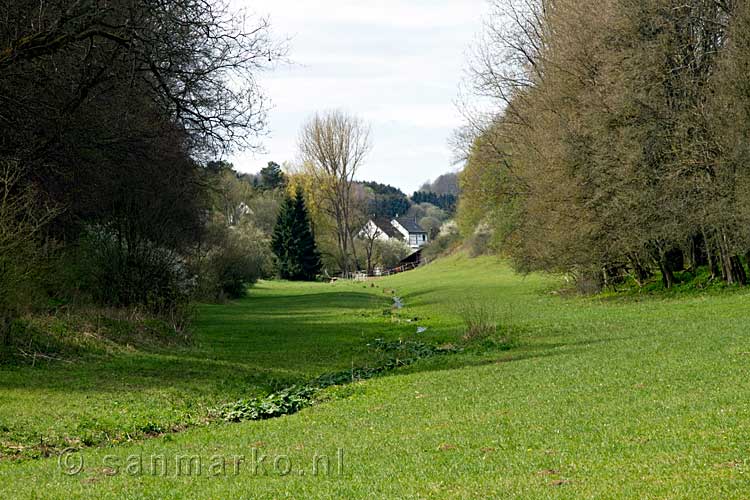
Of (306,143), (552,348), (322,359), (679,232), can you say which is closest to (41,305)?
(322,359)

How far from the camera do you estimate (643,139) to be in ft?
107

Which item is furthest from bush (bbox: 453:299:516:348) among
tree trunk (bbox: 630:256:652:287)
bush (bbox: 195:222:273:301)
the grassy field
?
bush (bbox: 195:222:273:301)

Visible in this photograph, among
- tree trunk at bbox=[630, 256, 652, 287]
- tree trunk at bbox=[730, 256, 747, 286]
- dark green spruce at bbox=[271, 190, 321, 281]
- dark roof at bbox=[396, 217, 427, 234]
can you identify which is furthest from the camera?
dark roof at bbox=[396, 217, 427, 234]

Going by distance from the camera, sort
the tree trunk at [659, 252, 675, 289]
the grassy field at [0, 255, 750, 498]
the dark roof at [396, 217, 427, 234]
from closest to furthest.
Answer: the grassy field at [0, 255, 750, 498] → the tree trunk at [659, 252, 675, 289] → the dark roof at [396, 217, 427, 234]

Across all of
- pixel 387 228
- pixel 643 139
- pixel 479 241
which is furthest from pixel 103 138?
pixel 387 228

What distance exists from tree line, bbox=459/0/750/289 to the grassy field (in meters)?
7.11

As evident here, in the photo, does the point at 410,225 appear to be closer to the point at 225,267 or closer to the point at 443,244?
the point at 443,244

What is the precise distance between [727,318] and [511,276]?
4629 centimetres

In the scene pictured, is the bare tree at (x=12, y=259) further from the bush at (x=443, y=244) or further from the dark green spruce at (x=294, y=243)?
the bush at (x=443, y=244)

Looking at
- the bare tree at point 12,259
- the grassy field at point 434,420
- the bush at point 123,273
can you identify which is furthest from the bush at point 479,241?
the bare tree at point 12,259

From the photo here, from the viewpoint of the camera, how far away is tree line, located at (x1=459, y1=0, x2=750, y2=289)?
99.1ft

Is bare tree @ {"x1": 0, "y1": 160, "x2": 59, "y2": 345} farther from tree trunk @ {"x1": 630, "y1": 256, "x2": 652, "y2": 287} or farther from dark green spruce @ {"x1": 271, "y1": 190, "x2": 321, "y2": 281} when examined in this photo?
dark green spruce @ {"x1": 271, "y1": 190, "x2": 321, "y2": 281}

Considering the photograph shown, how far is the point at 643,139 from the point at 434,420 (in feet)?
77.8

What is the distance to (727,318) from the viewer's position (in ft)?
76.8
